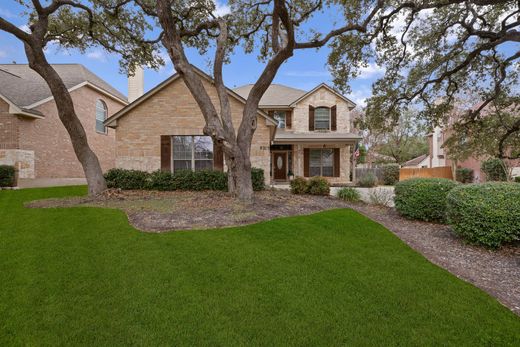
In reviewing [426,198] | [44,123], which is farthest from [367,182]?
[44,123]

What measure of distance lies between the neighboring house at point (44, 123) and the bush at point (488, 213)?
60.1ft

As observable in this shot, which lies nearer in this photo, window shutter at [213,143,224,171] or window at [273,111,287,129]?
window shutter at [213,143,224,171]

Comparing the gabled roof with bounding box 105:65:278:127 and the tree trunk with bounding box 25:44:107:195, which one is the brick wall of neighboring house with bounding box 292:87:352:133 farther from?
the tree trunk with bounding box 25:44:107:195

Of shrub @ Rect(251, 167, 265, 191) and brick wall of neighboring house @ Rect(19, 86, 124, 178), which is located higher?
brick wall of neighboring house @ Rect(19, 86, 124, 178)

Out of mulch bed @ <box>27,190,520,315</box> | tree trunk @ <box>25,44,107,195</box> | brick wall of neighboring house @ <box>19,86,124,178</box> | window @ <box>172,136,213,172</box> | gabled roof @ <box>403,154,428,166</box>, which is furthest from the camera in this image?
gabled roof @ <box>403,154,428,166</box>

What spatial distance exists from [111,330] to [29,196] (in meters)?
11.2

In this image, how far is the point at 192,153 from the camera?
43.6 ft

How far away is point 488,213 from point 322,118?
620 inches

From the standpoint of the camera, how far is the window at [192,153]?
13219 millimetres

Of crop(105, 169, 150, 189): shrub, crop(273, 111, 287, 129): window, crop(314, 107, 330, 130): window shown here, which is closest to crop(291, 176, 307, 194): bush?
crop(105, 169, 150, 189): shrub

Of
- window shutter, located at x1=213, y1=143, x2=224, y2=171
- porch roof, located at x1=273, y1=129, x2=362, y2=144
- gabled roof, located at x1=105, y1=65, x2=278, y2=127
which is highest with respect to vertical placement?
gabled roof, located at x1=105, y1=65, x2=278, y2=127

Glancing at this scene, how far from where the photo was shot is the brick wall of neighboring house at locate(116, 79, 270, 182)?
1302cm

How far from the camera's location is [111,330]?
259cm

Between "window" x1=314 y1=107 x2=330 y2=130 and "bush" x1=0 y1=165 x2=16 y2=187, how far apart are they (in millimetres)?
18139
